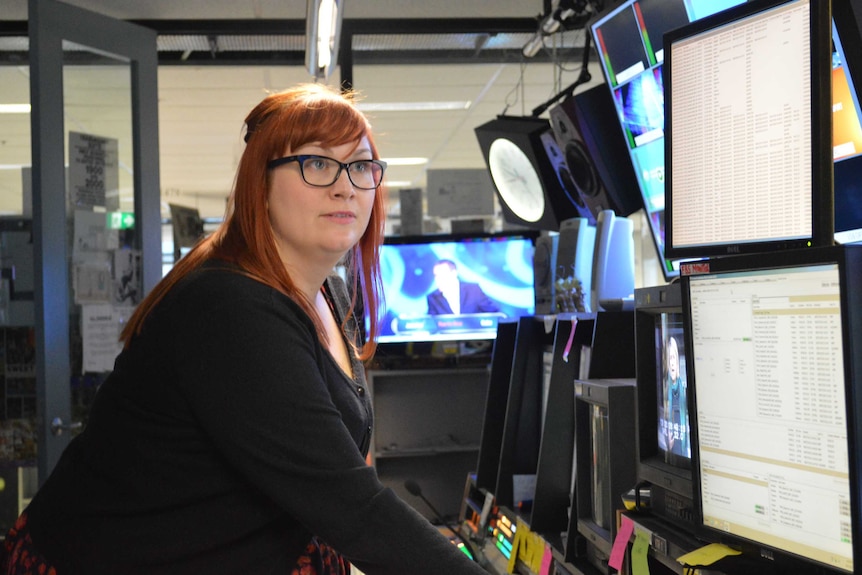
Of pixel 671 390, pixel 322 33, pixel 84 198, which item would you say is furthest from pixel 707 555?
pixel 84 198

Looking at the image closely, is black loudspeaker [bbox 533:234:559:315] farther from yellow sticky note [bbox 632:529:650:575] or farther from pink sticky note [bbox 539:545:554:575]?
yellow sticky note [bbox 632:529:650:575]

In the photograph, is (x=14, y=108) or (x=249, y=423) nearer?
(x=249, y=423)

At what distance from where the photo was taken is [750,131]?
51.8 inches

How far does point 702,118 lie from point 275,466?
864mm

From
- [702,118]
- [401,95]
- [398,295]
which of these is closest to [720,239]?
[702,118]

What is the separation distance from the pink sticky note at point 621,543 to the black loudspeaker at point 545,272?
1.47m

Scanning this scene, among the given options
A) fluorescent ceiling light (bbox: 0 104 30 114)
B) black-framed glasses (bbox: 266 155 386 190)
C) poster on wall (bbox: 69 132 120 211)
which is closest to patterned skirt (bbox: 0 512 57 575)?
black-framed glasses (bbox: 266 155 386 190)

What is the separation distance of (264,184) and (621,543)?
2.78 ft

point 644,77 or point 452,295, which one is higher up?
point 644,77

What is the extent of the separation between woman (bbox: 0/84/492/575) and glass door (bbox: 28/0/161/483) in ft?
7.91

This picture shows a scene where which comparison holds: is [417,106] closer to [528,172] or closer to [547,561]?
[528,172]

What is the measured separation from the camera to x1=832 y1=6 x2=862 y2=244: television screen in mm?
1395

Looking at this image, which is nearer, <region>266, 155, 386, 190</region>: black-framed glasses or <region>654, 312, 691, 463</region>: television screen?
<region>266, 155, 386, 190</region>: black-framed glasses

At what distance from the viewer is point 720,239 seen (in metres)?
1.39
